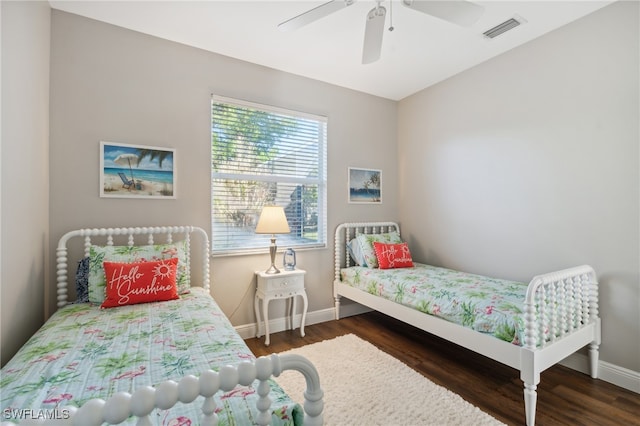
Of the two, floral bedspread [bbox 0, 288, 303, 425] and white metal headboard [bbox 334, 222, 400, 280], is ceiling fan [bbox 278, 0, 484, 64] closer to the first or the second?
floral bedspread [bbox 0, 288, 303, 425]

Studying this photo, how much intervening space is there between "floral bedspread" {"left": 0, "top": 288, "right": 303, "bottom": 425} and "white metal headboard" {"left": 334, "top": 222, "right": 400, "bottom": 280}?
1751mm

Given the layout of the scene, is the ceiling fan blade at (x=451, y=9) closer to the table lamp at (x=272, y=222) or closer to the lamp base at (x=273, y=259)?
the table lamp at (x=272, y=222)

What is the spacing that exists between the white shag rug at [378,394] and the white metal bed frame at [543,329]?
341mm

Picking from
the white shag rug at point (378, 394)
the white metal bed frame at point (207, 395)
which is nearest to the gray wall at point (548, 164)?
the white shag rug at point (378, 394)

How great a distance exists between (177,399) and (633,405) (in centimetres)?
273

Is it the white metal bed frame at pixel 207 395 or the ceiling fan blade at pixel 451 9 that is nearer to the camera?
the white metal bed frame at pixel 207 395

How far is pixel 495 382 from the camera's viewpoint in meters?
2.20

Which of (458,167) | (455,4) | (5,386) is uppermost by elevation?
(455,4)

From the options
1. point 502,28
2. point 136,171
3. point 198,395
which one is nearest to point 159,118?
point 136,171

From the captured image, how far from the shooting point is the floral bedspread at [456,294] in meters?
1.95

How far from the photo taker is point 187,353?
1.38 metres

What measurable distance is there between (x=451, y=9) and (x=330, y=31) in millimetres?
1070

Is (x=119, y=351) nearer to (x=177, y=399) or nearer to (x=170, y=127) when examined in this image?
(x=177, y=399)

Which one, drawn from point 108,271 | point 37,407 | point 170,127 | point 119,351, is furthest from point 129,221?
point 37,407
